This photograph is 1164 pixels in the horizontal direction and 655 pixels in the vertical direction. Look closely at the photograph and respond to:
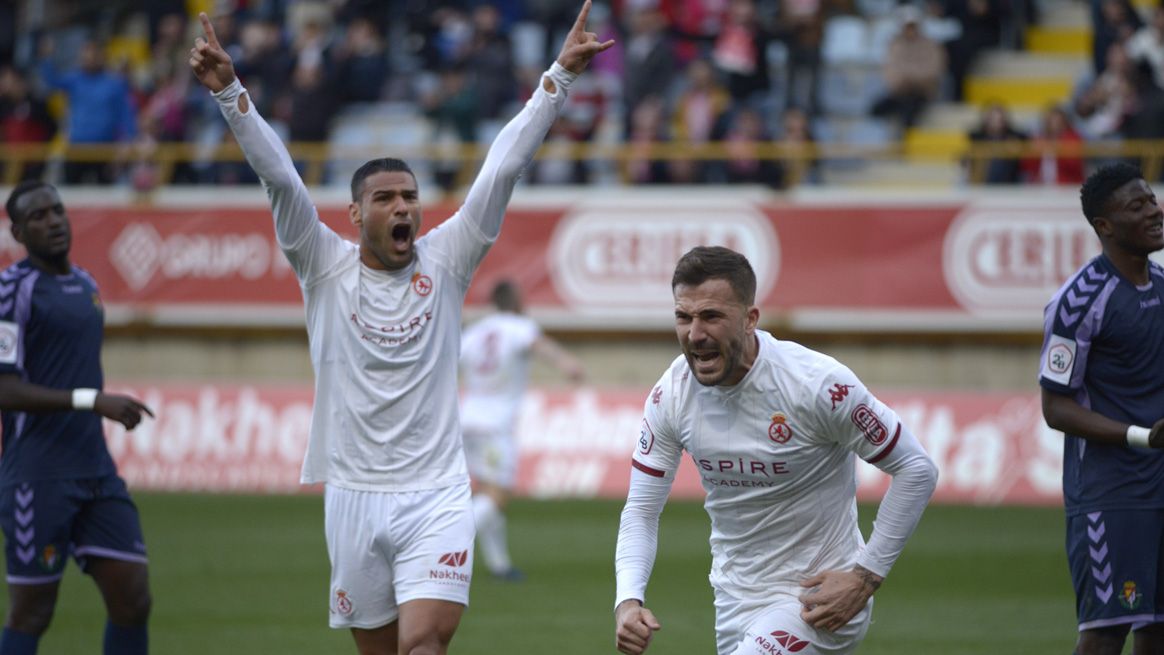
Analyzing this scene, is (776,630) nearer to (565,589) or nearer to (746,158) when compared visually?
(565,589)

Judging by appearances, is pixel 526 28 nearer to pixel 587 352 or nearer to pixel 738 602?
pixel 587 352

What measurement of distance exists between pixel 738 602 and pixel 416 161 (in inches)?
676

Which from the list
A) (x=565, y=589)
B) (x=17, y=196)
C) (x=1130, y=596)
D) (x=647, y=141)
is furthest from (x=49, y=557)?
(x=647, y=141)

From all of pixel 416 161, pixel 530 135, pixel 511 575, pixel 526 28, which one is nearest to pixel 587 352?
pixel 416 161

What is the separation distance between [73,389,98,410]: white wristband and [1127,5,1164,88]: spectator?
15.1 meters

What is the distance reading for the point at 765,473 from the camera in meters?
5.82

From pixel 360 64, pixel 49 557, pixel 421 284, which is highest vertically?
pixel 360 64

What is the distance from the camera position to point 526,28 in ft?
79.9

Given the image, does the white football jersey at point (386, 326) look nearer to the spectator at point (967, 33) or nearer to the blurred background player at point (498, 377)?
the blurred background player at point (498, 377)

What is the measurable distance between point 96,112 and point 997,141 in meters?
13.0

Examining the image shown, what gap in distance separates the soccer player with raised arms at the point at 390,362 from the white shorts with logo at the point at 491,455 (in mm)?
7369

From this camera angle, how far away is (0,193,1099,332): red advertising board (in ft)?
62.3

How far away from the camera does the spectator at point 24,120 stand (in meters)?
23.5

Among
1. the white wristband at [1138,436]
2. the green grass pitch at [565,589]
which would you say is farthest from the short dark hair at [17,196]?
the white wristband at [1138,436]
